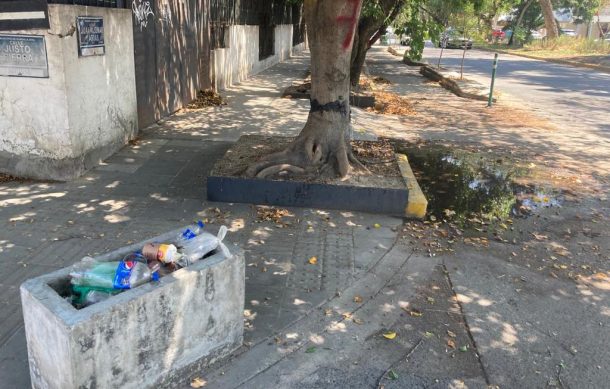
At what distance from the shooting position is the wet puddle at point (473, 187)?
20.9 ft

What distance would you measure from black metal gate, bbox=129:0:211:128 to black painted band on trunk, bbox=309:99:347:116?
3656mm

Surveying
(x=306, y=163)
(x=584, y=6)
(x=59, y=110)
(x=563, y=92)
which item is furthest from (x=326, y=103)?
(x=584, y=6)

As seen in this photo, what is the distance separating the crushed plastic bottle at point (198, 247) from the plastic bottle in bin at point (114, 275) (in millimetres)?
222

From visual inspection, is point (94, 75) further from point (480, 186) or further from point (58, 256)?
point (480, 186)

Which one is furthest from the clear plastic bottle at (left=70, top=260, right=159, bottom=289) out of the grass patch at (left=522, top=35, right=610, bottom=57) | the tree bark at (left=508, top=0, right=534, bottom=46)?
the tree bark at (left=508, top=0, right=534, bottom=46)

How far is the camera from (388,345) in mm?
3613

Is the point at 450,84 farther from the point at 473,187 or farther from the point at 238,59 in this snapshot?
Result: the point at 473,187

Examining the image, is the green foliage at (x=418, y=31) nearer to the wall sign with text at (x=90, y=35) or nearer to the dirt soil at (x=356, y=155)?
the dirt soil at (x=356, y=155)

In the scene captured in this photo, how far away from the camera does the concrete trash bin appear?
99.7 inches

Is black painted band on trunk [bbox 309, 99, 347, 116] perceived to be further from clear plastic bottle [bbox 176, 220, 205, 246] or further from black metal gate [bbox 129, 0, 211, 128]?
black metal gate [bbox 129, 0, 211, 128]

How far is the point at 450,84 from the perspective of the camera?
18.1m

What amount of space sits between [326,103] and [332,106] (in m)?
0.09

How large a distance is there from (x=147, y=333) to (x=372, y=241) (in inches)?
116

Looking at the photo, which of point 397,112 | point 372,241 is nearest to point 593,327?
point 372,241
